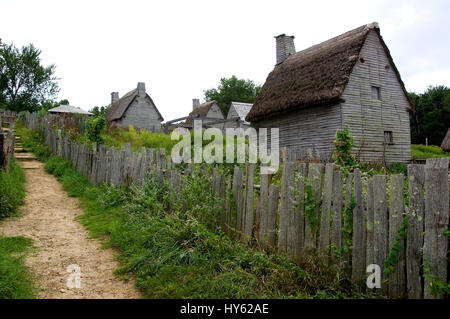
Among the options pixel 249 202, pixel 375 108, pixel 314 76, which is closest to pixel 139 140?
pixel 314 76

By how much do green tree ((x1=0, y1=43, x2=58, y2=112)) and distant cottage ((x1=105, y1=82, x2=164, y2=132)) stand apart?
1082 centimetres

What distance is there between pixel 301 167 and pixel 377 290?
4.90 ft

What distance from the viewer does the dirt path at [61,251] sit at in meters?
3.57

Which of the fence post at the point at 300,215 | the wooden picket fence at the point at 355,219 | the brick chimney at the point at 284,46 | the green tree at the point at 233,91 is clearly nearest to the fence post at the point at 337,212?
the wooden picket fence at the point at 355,219

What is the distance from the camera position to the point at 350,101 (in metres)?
15.0

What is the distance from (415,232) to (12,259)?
4.62 metres

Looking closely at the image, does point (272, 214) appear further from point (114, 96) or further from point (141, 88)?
point (114, 96)

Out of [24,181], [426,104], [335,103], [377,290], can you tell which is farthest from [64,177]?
[426,104]

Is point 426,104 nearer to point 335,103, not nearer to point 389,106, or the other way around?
point 389,106

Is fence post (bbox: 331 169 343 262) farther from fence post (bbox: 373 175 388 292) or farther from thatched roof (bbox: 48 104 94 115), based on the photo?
thatched roof (bbox: 48 104 94 115)

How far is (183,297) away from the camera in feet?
10.4

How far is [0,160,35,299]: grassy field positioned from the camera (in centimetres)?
323

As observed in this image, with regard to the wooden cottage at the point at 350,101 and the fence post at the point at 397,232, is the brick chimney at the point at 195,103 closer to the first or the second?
the wooden cottage at the point at 350,101

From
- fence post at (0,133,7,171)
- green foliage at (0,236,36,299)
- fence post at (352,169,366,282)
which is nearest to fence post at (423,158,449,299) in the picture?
fence post at (352,169,366,282)
